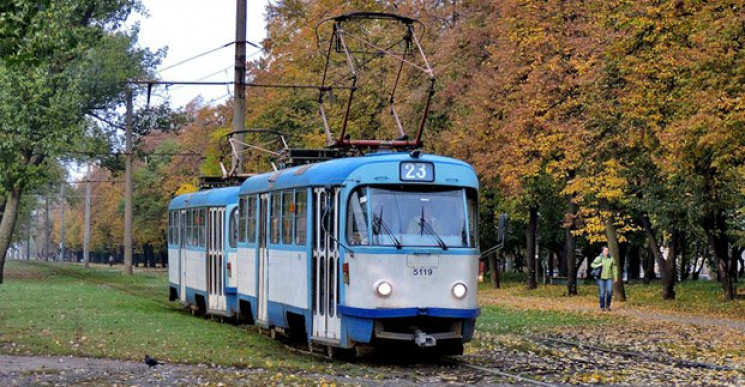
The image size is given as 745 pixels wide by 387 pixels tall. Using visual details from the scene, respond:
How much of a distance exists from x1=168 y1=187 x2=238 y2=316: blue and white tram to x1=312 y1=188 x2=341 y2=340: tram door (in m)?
7.04

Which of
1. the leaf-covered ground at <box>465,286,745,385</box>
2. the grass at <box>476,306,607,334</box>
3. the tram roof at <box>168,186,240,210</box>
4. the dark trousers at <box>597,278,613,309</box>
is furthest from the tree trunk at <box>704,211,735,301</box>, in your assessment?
the tram roof at <box>168,186,240,210</box>

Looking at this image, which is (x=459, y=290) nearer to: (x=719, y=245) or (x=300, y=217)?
(x=300, y=217)

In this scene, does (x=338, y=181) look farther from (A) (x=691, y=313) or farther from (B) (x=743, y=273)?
(B) (x=743, y=273)

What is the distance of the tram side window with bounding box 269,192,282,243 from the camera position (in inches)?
819

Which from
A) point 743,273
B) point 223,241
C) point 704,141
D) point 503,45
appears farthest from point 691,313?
point 743,273

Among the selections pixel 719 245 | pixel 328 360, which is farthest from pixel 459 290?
pixel 719 245

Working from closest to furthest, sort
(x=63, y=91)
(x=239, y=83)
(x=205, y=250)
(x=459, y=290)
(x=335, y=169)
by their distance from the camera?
(x=459, y=290) < (x=335, y=169) < (x=205, y=250) < (x=239, y=83) < (x=63, y=91)

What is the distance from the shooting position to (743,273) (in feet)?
276

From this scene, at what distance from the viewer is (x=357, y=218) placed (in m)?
17.2

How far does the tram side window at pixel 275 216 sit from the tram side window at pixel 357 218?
366 cm

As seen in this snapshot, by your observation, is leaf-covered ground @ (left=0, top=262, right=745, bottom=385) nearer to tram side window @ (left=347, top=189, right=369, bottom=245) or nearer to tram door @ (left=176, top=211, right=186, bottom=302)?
tram door @ (left=176, top=211, right=186, bottom=302)

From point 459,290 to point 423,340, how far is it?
3.21ft

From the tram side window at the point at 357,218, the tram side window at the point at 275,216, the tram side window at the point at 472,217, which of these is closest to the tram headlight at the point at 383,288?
the tram side window at the point at 357,218

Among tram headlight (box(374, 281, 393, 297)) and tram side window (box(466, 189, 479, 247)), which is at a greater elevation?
tram side window (box(466, 189, 479, 247))
